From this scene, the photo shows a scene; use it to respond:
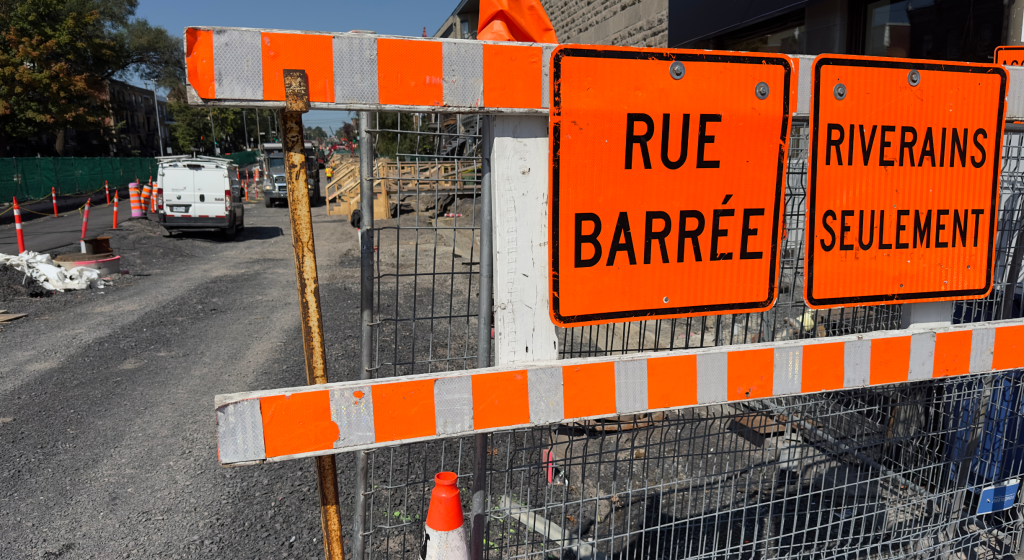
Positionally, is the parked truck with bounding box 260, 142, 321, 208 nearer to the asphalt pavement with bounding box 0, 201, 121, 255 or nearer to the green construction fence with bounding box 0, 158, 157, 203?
the asphalt pavement with bounding box 0, 201, 121, 255

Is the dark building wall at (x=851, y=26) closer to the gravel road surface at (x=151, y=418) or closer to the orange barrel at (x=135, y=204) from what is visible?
the gravel road surface at (x=151, y=418)

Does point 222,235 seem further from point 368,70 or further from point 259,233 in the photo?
point 368,70

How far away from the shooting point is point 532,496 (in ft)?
12.7

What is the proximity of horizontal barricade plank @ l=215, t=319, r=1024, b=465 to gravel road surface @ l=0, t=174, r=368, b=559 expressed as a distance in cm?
202

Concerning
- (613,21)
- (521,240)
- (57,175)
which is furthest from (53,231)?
(521,240)

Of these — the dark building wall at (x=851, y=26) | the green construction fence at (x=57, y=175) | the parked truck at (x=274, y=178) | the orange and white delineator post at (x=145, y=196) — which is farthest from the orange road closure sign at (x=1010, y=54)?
the green construction fence at (x=57, y=175)

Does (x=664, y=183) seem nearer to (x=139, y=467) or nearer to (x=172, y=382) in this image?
(x=139, y=467)

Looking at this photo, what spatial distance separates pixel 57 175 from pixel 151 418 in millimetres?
30726

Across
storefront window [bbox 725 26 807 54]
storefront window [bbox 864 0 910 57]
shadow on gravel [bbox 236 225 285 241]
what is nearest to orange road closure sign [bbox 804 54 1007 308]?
storefront window [bbox 864 0 910 57]

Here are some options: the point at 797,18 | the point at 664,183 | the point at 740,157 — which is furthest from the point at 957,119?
the point at 797,18

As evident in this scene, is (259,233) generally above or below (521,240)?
below

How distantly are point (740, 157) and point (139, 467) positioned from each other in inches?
172

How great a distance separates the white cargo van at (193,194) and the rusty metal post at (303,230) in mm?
15814

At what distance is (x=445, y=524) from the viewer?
1.94m
